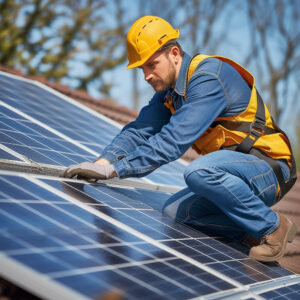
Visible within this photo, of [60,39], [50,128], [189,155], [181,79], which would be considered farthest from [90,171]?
[60,39]

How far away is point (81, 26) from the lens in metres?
26.0

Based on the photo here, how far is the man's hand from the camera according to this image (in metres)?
3.68

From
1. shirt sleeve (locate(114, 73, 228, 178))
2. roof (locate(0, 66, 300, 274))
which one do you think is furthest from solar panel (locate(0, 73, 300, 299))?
roof (locate(0, 66, 300, 274))

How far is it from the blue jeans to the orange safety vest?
0.11 meters

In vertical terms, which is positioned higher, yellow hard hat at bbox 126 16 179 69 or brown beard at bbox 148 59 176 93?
yellow hard hat at bbox 126 16 179 69

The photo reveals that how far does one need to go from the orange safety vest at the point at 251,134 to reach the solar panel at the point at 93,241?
0.80 m

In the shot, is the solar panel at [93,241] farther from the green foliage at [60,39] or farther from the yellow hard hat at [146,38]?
the green foliage at [60,39]

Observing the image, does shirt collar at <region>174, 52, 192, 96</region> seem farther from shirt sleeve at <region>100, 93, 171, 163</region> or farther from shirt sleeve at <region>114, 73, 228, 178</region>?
shirt sleeve at <region>100, 93, 171, 163</region>

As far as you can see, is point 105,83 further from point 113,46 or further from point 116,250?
point 116,250

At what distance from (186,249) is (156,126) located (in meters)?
A: 1.76

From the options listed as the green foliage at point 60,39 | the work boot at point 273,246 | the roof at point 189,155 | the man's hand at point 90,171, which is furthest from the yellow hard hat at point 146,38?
the green foliage at point 60,39

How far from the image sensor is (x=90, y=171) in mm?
3732

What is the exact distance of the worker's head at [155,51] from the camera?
→ 407 centimetres

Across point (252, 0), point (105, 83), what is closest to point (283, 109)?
point (252, 0)
